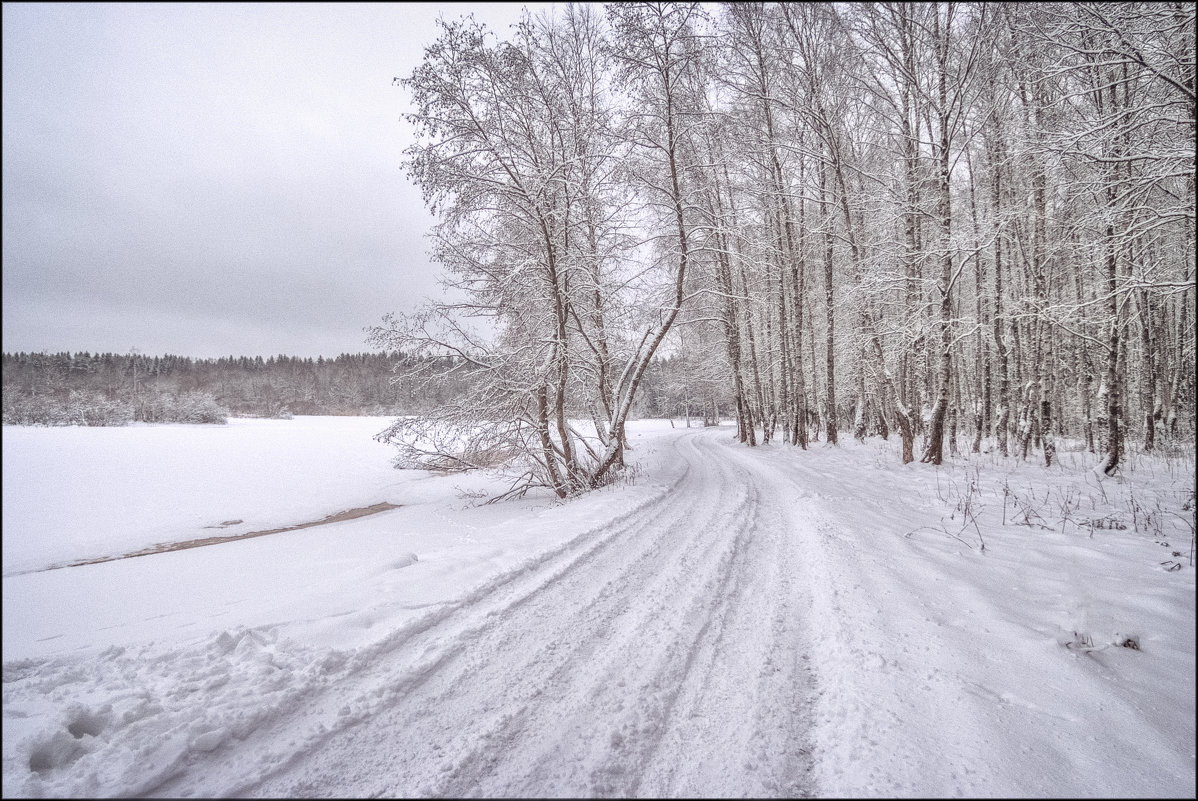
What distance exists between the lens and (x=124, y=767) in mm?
1996

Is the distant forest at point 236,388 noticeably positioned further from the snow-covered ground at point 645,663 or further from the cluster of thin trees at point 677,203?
the snow-covered ground at point 645,663

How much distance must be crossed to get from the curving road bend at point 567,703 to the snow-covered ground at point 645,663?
16 millimetres

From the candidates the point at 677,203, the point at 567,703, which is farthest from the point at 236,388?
the point at 567,703

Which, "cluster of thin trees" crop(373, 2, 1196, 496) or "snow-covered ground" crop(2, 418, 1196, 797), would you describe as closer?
"snow-covered ground" crop(2, 418, 1196, 797)

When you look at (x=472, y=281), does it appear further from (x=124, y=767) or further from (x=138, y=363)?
(x=138, y=363)

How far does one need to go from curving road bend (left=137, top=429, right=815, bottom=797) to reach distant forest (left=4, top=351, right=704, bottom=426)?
12.0 feet

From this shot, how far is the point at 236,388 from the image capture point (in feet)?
228

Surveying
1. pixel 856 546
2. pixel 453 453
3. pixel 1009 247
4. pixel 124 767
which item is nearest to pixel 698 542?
pixel 856 546

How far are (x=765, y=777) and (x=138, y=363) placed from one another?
200ft

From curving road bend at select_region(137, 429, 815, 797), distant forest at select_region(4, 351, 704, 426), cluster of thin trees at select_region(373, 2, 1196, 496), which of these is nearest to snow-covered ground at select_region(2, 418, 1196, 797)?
curving road bend at select_region(137, 429, 815, 797)

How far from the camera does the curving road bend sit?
197 cm

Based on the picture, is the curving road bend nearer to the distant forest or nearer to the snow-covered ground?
the snow-covered ground

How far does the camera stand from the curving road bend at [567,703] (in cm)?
197

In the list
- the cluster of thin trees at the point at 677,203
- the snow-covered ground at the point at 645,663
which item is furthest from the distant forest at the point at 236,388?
the snow-covered ground at the point at 645,663
